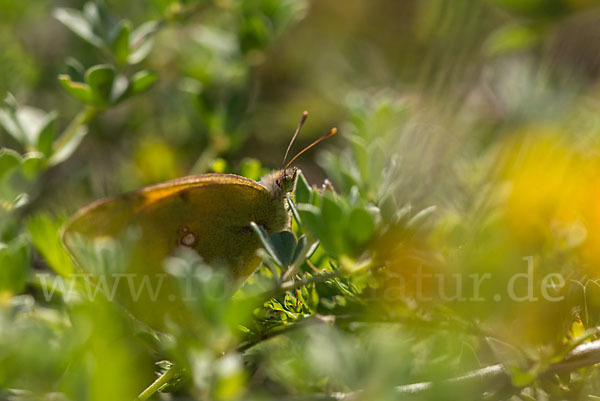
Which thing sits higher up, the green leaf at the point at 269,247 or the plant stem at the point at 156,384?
the green leaf at the point at 269,247

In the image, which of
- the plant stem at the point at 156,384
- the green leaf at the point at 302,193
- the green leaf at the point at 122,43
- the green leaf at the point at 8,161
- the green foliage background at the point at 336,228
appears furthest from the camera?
the green leaf at the point at 122,43

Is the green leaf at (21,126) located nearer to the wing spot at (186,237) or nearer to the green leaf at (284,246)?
the wing spot at (186,237)

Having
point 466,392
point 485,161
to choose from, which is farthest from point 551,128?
point 466,392

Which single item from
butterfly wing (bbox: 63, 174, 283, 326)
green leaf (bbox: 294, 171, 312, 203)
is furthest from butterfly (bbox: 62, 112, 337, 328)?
green leaf (bbox: 294, 171, 312, 203)

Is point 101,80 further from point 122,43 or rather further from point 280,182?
point 280,182

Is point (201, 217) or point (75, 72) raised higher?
point (75, 72)

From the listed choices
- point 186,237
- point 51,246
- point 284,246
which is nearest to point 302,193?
point 284,246

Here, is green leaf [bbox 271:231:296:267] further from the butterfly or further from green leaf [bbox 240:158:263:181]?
green leaf [bbox 240:158:263:181]

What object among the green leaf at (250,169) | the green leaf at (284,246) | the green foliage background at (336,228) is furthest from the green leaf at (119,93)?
the green leaf at (284,246)

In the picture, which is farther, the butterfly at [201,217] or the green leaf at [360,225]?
the butterfly at [201,217]
